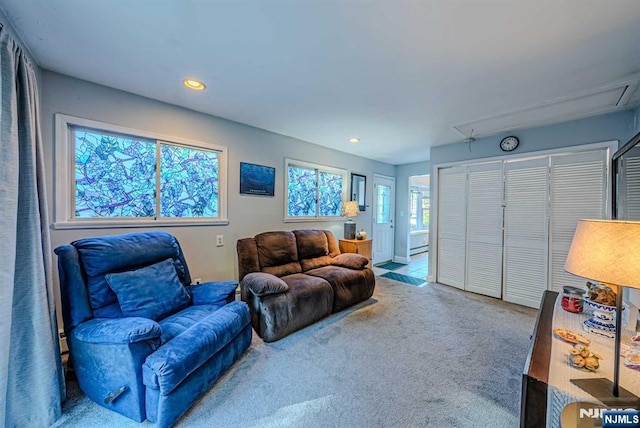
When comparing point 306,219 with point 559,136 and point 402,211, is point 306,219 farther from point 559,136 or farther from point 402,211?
point 559,136

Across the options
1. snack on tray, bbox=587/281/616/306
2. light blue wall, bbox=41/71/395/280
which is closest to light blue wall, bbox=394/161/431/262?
light blue wall, bbox=41/71/395/280

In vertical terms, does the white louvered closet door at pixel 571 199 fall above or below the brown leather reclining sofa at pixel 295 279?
above

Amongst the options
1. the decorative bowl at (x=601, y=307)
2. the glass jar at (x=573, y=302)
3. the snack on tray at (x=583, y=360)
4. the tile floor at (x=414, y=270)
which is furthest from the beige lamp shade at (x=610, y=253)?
the tile floor at (x=414, y=270)

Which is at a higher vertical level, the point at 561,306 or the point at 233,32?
the point at 233,32

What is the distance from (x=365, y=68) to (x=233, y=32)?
3.19ft

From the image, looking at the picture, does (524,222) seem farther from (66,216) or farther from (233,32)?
(66,216)

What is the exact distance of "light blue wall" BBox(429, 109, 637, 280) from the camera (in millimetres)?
2695

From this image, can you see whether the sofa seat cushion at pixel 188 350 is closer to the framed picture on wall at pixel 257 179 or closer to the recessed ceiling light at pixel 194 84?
the framed picture on wall at pixel 257 179

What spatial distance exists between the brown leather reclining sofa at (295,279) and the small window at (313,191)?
55 centimetres

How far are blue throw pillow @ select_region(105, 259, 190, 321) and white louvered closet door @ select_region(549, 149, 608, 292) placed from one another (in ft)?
13.6

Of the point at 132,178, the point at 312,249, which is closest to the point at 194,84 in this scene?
the point at 132,178

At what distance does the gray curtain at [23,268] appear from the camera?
1.24 meters

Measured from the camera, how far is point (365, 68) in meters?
1.95

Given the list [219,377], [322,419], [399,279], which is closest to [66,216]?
[219,377]
